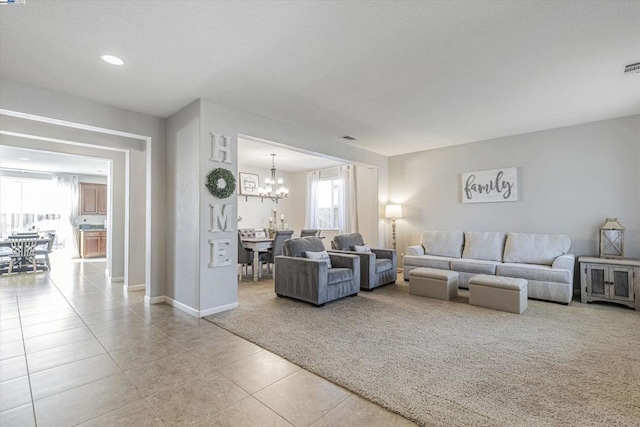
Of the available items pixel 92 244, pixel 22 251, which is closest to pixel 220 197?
pixel 22 251

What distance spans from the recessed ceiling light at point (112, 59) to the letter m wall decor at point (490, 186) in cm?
581

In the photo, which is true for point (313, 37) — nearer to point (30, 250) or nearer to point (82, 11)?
point (82, 11)

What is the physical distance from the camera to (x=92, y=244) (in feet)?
31.4

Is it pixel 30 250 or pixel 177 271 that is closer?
pixel 177 271

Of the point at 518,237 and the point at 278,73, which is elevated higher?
the point at 278,73

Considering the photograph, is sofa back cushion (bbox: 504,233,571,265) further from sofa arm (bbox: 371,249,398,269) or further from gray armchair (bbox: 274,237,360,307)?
gray armchair (bbox: 274,237,360,307)

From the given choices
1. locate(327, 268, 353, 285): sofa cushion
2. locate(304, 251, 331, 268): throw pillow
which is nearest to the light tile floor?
locate(327, 268, 353, 285): sofa cushion

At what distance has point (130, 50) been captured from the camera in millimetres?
2695

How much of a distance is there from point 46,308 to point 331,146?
4979 mm

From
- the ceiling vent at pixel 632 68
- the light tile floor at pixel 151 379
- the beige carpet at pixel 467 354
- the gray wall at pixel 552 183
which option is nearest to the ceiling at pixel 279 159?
the gray wall at pixel 552 183

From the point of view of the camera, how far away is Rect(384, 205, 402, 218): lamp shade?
21.7ft

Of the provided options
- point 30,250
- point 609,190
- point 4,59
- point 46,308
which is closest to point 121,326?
point 46,308

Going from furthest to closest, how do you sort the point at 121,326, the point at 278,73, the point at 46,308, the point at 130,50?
the point at 46,308 → the point at 121,326 → the point at 278,73 → the point at 130,50

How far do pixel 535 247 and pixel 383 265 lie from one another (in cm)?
246
